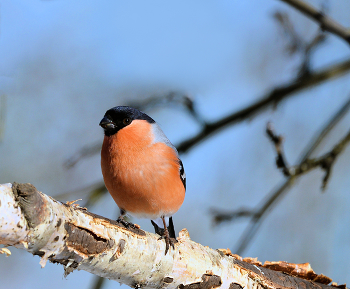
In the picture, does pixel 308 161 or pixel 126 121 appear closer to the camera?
pixel 126 121

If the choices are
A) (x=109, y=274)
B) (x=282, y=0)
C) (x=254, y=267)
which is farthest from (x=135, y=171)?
(x=282, y=0)

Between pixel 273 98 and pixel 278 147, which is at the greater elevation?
pixel 273 98

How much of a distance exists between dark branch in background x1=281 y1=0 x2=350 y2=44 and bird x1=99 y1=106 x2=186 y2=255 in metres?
2.25

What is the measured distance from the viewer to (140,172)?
3434 millimetres

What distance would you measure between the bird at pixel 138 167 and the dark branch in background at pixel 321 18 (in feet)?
7.39

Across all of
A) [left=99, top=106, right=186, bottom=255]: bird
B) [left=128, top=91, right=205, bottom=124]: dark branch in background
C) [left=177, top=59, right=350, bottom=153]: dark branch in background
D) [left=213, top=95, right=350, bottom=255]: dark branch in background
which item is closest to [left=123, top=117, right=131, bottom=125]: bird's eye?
[left=99, top=106, right=186, bottom=255]: bird

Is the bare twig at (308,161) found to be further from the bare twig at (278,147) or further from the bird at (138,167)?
the bird at (138,167)

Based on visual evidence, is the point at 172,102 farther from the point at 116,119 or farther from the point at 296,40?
the point at 296,40

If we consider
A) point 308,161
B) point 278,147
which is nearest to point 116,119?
point 278,147

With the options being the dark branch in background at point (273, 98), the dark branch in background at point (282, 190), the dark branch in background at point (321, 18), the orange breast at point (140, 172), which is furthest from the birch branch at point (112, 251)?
the dark branch in background at point (321, 18)

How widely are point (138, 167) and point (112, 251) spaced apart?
112cm

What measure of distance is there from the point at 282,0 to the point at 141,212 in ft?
9.55

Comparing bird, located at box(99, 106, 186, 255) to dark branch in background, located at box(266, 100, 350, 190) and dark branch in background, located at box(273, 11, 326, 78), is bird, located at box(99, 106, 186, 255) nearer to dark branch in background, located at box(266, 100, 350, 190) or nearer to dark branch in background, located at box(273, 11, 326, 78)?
dark branch in background, located at box(266, 100, 350, 190)

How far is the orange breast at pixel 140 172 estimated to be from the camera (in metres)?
3.42
